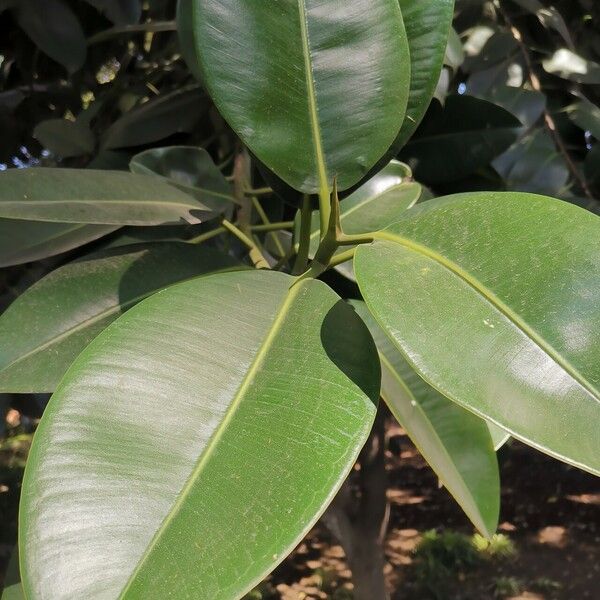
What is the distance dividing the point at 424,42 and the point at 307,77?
105mm

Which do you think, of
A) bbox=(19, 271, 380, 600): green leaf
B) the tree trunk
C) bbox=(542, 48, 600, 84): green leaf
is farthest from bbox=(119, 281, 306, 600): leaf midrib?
the tree trunk

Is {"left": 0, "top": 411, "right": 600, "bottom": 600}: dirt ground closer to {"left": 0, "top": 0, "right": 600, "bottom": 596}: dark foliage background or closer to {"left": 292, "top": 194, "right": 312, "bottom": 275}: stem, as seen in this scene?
{"left": 0, "top": 0, "right": 600, "bottom": 596}: dark foliage background

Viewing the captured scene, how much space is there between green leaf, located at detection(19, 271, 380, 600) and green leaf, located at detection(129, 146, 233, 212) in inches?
11.7

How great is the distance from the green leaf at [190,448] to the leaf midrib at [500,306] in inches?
2.6

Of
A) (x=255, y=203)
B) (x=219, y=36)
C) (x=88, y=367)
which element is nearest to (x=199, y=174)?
(x=255, y=203)

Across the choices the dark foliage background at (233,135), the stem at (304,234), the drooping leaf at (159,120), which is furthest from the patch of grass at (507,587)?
the stem at (304,234)

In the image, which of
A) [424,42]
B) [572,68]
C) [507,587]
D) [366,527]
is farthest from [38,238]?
[507,587]

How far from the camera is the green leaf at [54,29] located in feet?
3.63

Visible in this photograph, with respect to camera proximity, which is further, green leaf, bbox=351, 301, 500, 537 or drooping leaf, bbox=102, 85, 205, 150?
drooping leaf, bbox=102, 85, 205, 150

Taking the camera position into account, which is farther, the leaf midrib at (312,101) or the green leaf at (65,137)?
the green leaf at (65,137)

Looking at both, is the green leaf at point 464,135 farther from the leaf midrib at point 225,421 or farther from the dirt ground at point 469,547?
the dirt ground at point 469,547

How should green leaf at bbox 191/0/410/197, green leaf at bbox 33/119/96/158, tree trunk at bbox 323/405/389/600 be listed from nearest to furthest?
green leaf at bbox 191/0/410/197, green leaf at bbox 33/119/96/158, tree trunk at bbox 323/405/389/600

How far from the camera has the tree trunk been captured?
67.0 inches

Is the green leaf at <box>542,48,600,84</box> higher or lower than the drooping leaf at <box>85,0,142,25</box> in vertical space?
lower
